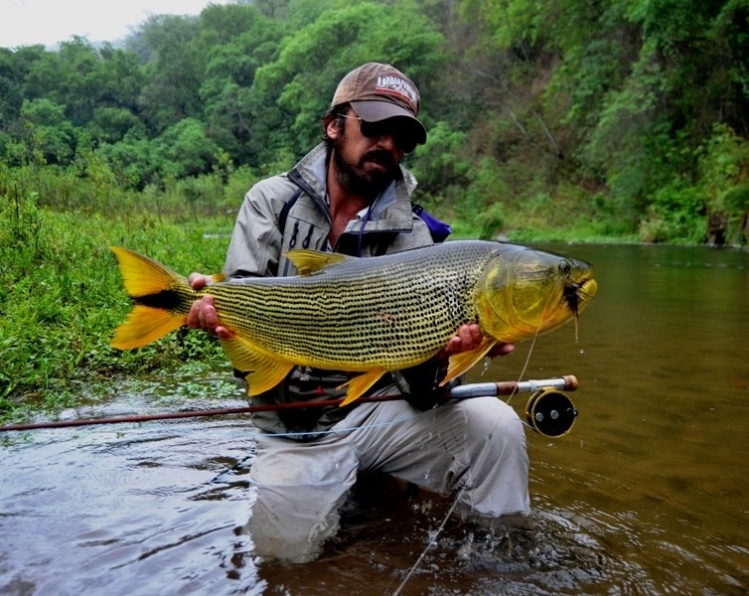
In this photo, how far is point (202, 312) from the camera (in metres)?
2.74

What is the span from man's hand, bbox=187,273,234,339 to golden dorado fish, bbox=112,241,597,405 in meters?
0.02

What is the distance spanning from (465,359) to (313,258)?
74 cm

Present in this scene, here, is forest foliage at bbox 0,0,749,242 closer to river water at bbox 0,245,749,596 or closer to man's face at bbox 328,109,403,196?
river water at bbox 0,245,749,596

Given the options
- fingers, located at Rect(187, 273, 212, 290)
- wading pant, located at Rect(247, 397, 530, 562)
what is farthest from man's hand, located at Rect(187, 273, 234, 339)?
wading pant, located at Rect(247, 397, 530, 562)


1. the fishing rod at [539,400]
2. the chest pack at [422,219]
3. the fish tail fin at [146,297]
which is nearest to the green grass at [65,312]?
the fishing rod at [539,400]

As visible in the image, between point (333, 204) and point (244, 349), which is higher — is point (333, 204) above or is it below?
above

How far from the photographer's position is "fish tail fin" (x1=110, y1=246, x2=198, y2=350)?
268 centimetres

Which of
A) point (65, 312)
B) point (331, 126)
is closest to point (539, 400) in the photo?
point (331, 126)

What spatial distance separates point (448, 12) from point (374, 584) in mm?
50397

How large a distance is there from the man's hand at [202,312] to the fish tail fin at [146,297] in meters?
0.06

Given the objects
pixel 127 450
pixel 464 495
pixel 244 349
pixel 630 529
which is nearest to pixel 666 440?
pixel 630 529

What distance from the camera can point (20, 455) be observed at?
3775mm

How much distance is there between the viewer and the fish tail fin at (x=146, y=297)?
2.68 meters

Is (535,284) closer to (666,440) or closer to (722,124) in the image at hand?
(666,440)
